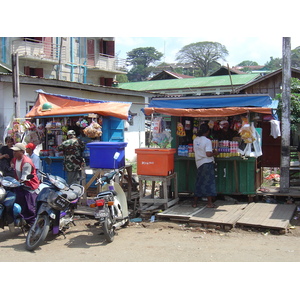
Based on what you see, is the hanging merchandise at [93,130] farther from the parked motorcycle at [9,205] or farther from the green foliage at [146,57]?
the green foliage at [146,57]

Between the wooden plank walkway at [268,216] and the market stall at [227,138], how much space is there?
638mm

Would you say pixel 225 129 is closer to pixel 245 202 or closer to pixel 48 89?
pixel 245 202

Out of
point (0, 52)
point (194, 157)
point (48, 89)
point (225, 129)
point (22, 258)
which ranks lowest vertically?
point (22, 258)

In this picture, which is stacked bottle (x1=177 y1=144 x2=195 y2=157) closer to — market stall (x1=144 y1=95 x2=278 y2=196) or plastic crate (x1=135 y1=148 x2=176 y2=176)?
market stall (x1=144 y1=95 x2=278 y2=196)

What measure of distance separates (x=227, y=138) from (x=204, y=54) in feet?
182

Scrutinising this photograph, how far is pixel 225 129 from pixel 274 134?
1315 mm

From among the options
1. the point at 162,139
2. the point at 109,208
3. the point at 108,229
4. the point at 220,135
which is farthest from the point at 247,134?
the point at 108,229

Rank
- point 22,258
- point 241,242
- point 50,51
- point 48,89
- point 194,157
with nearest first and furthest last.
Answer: point 22,258, point 241,242, point 194,157, point 48,89, point 50,51

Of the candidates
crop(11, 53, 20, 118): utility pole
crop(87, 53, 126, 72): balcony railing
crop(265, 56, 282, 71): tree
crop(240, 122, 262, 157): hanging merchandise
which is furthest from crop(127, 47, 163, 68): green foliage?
crop(240, 122, 262, 157): hanging merchandise

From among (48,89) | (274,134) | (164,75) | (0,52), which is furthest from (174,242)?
(164,75)

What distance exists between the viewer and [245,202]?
30.0 feet

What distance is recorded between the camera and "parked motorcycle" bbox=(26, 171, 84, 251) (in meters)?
6.30

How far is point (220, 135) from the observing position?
9.46 metres

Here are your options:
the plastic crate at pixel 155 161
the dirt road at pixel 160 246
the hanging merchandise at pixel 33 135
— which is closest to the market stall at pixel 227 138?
the plastic crate at pixel 155 161
